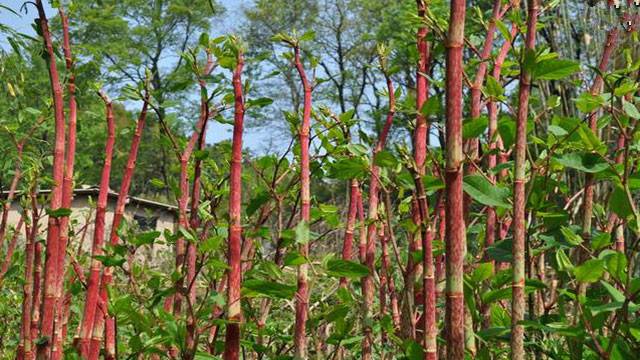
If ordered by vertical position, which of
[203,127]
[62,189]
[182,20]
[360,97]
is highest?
[182,20]

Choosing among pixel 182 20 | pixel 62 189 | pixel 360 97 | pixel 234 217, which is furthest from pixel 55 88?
pixel 182 20

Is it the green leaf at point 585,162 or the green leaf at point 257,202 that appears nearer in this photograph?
the green leaf at point 585,162

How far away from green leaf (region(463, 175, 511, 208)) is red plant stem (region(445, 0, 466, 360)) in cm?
23

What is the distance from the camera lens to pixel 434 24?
104cm

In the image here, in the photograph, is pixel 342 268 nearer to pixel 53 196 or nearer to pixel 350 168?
pixel 350 168

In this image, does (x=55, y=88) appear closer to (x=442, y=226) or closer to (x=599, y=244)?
(x=442, y=226)

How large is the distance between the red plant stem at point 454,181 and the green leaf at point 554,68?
0.20 metres

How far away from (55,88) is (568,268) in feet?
3.20

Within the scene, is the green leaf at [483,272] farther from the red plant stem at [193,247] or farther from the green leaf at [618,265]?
the red plant stem at [193,247]

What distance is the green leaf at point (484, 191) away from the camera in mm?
1089

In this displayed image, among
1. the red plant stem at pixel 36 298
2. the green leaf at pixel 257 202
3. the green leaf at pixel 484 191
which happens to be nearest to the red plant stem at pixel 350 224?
the green leaf at pixel 257 202

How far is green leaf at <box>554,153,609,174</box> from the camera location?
1.14m

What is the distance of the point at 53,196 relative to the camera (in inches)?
55.4

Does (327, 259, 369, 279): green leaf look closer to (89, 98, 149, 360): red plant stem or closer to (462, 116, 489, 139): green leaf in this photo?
(462, 116, 489, 139): green leaf
